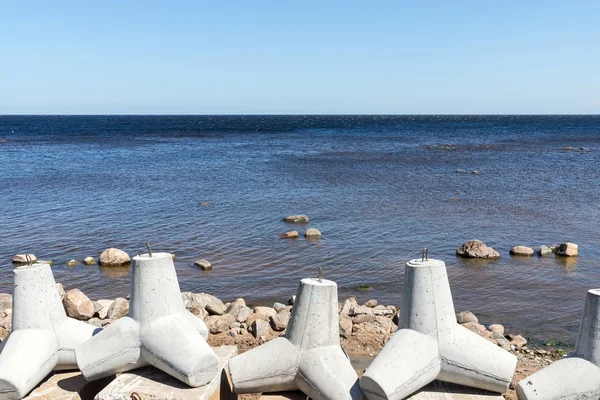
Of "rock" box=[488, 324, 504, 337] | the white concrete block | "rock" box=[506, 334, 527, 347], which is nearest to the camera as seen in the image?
the white concrete block

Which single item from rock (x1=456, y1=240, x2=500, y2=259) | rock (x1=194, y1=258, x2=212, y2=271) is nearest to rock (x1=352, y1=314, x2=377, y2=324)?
rock (x1=194, y1=258, x2=212, y2=271)

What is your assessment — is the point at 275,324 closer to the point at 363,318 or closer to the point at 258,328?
the point at 258,328

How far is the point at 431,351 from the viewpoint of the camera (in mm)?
5672

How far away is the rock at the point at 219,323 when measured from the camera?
9.92 meters

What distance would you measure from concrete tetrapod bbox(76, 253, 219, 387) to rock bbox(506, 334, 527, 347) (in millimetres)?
6026

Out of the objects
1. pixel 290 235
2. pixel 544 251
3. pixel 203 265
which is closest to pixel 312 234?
pixel 290 235

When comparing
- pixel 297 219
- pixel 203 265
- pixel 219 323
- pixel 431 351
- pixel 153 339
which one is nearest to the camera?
pixel 431 351

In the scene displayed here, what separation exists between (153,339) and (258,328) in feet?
12.4

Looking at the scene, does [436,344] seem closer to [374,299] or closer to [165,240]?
[374,299]

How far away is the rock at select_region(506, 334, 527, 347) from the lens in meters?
9.91

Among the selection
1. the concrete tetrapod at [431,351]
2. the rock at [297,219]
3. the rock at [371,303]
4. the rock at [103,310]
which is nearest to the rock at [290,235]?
the rock at [297,219]

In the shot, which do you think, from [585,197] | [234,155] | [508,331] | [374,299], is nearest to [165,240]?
[374,299]

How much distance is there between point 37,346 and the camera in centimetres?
607

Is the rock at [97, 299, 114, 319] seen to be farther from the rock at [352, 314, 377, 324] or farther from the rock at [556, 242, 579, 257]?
the rock at [556, 242, 579, 257]
